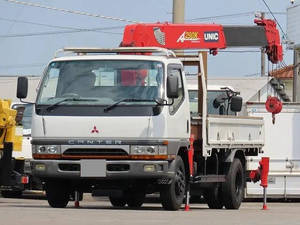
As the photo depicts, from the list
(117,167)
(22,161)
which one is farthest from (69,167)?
(22,161)

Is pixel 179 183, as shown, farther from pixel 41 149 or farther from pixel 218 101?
pixel 218 101

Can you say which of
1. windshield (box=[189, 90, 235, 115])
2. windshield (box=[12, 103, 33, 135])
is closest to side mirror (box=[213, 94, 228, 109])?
windshield (box=[189, 90, 235, 115])

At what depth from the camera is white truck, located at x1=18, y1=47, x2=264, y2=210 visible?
16.8 metres

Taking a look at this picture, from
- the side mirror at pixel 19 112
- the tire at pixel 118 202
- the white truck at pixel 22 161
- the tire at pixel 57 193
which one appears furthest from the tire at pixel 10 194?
the tire at pixel 57 193

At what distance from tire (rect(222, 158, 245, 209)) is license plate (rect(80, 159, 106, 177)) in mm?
3570

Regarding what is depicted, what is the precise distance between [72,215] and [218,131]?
471 centimetres

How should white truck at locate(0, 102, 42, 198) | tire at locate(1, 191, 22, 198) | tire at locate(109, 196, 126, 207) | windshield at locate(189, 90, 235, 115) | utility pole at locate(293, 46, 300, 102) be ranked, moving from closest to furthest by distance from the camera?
windshield at locate(189, 90, 235, 115), tire at locate(109, 196, 126, 207), white truck at locate(0, 102, 42, 198), tire at locate(1, 191, 22, 198), utility pole at locate(293, 46, 300, 102)

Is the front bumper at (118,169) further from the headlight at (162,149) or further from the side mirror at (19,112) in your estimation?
the side mirror at (19,112)

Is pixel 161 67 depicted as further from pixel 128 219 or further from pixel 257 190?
pixel 257 190

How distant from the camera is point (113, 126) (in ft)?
55.1

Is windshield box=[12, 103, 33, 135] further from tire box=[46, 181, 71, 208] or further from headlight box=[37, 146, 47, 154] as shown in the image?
headlight box=[37, 146, 47, 154]

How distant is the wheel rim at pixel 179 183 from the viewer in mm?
17438

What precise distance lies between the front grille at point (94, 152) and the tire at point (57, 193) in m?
1.05

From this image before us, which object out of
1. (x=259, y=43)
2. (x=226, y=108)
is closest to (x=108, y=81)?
(x=226, y=108)
